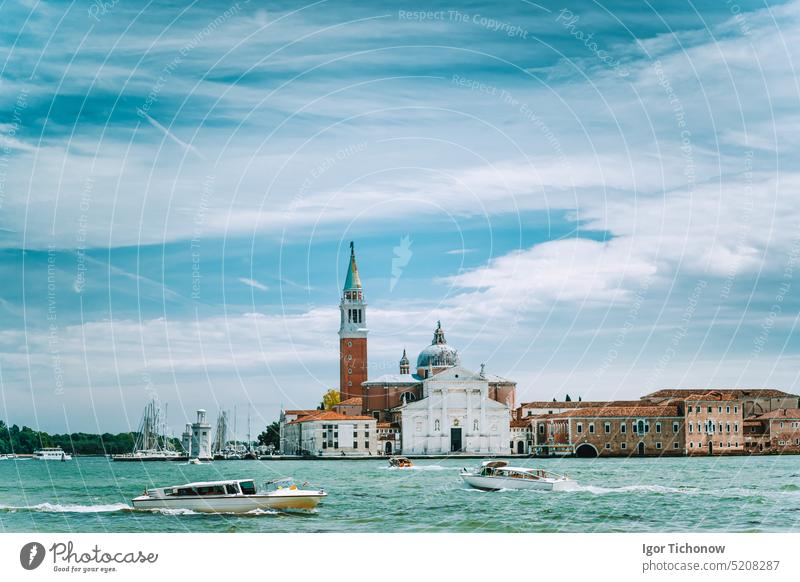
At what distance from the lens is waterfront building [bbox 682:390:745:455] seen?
300 ft

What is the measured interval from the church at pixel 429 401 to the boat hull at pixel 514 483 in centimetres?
4946

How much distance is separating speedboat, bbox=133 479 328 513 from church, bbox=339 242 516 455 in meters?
59.7

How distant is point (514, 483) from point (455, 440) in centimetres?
5227

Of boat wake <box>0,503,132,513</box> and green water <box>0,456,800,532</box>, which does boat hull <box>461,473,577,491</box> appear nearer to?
green water <box>0,456,800,532</box>

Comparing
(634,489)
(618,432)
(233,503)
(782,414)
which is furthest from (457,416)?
(233,503)

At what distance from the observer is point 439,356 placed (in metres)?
103

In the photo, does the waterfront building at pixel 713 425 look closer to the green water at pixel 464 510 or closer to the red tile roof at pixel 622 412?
the red tile roof at pixel 622 412

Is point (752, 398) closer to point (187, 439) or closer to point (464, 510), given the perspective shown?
point (187, 439)

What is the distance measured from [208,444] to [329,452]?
40.8 feet

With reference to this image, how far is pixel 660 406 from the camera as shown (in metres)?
93.9

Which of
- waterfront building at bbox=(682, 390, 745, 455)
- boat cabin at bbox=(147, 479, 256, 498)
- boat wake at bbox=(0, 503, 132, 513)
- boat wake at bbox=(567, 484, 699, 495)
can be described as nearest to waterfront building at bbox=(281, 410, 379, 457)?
waterfront building at bbox=(682, 390, 745, 455)

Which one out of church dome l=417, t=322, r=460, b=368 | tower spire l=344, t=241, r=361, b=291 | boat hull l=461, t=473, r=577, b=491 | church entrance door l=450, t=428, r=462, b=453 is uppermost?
tower spire l=344, t=241, r=361, b=291

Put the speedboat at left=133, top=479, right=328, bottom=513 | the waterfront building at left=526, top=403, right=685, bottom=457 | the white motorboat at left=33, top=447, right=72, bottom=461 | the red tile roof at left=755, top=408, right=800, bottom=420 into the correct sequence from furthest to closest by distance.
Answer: the white motorboat at left=33, top=447, right=72, bottom=461 → the red tile roof at left=755, top=408, right=800, bottom=420 → the waterfront building at left=526, top=403, right=685, bottom=457 → the speedboat at left=133, top=479, right=328, bottom=513
